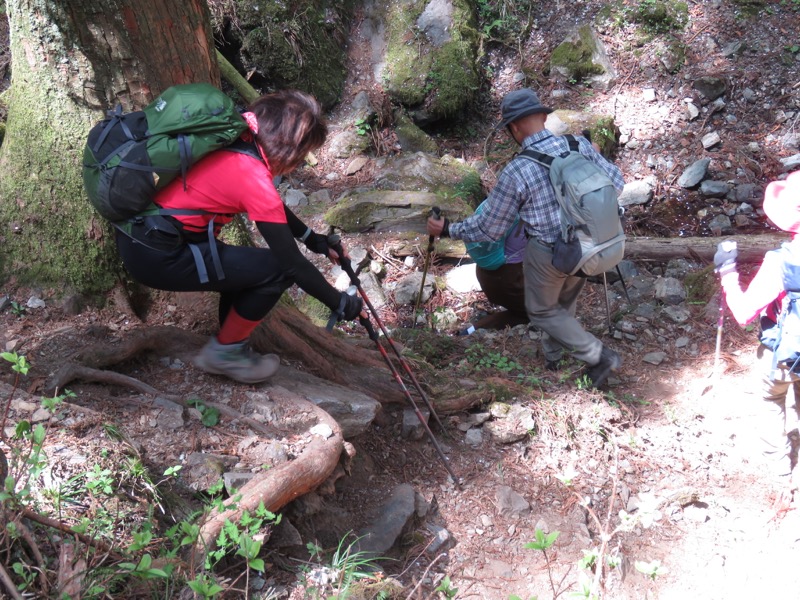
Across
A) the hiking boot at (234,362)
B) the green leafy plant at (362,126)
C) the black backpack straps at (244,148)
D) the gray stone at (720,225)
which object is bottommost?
the gray stone at (720,225)

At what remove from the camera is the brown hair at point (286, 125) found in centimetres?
316

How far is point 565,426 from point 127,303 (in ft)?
10.3

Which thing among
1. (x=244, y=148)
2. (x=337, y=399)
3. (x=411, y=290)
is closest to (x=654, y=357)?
(x=411, y=290)

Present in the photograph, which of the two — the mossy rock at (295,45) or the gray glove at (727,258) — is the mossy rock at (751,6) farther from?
the gray glove at (727,258)

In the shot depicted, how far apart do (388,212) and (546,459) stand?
4.17 m

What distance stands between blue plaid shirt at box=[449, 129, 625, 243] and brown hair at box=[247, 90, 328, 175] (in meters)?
1.84

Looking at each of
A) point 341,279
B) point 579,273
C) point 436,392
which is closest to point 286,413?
point 436,392

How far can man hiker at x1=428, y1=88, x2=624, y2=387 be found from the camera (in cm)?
456

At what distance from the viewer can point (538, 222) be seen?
4680 millimetres

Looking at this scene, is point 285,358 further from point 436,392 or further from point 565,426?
point 565,426

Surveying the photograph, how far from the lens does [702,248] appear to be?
7.31 metres

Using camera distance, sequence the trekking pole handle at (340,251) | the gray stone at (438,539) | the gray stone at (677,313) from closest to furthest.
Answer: the gray stone at (438,539)
the trekking pole handle at (340,251)
the gray stone at (677,313)

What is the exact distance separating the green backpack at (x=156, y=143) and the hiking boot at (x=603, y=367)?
3.42 meters

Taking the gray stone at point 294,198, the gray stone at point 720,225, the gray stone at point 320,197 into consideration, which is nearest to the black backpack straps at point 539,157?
the gray stone at point 320,197
